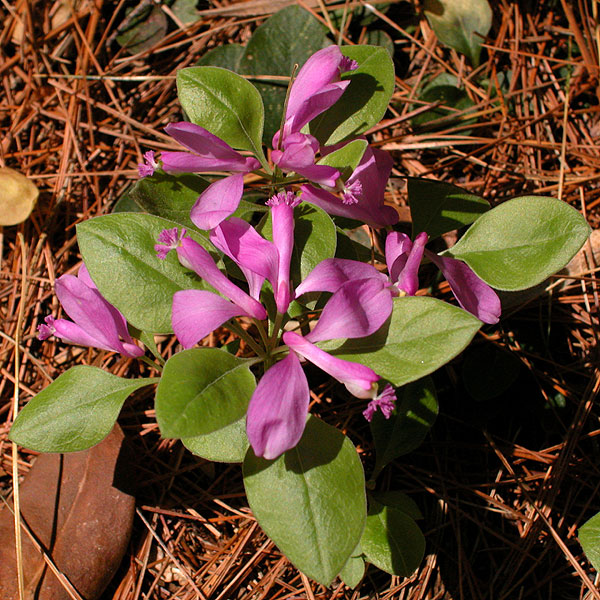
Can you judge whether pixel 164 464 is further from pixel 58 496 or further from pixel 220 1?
pixel 220 1

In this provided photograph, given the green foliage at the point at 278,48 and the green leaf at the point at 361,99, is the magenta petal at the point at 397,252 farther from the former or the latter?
the green foliage at the point at 278,48

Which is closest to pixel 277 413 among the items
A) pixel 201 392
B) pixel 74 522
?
pixel 201 392

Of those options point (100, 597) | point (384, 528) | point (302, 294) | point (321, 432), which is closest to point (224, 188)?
point (302, 294)

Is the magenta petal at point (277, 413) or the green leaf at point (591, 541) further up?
the magenta petal at point (277, 413)

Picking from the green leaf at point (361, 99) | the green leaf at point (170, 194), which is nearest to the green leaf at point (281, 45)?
the green leaf at point (361, 99)

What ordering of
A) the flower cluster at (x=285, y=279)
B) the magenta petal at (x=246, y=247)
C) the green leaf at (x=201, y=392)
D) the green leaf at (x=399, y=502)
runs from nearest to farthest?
the green leaf at (x=201, y=392) < the flower cluster at (x=285, y=279) < the magenta petal at (x=246, y=247) < the green leaf at (x=399, y=502)

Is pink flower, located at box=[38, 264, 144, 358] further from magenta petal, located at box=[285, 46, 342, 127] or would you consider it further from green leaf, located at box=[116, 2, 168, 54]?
green leaf, located at box=[116, 2, 168, 54]
